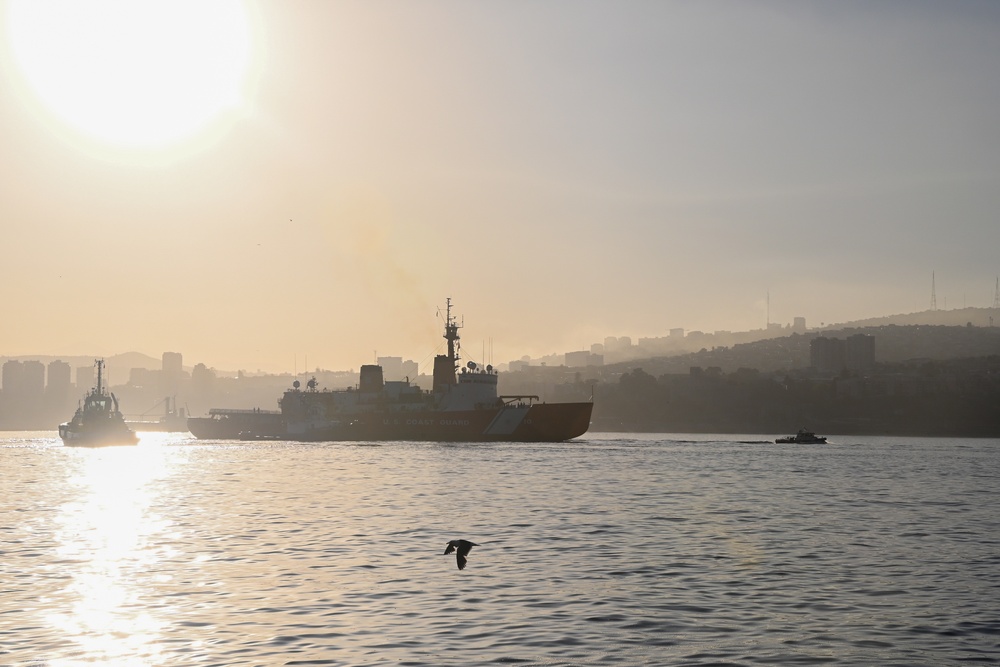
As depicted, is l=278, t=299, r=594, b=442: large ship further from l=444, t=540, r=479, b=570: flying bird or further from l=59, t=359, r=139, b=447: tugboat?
l=444, t=540, r=479, b=570: flying bird

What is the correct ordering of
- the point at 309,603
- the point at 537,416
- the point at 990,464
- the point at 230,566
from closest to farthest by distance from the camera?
the point at 309,603, the point at 230,566, the point at 990,464, the point at 537,416

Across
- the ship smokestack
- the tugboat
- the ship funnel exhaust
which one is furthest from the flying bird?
the tugboat

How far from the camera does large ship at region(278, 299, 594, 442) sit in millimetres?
127812

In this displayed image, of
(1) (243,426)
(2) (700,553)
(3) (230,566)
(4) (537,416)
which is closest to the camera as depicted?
(3) (230,566)

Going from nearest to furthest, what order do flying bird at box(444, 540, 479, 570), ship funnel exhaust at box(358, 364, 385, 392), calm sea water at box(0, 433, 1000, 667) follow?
calm sea water at box(0, 433, 1000, 667) → flying bird at box(444, 540, 479, 570) → ship funnel exhaust at box(358, 364, 385, 392)

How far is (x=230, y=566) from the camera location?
28062 mm

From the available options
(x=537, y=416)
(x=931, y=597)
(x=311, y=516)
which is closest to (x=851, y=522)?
(x=931, y=597)

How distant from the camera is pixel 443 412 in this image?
12850 centimetres

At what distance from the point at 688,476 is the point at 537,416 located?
188 ft

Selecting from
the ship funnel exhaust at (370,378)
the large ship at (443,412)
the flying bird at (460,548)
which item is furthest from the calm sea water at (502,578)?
the ship funnel exhaust at (370,378)

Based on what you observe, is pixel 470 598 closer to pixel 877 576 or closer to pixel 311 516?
pixel 877 576

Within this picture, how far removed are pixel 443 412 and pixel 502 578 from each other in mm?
102888

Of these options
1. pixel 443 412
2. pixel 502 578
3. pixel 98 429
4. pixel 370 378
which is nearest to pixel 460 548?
pixel 502 578

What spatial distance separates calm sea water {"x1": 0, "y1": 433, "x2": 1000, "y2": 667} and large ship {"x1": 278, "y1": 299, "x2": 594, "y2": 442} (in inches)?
2747
